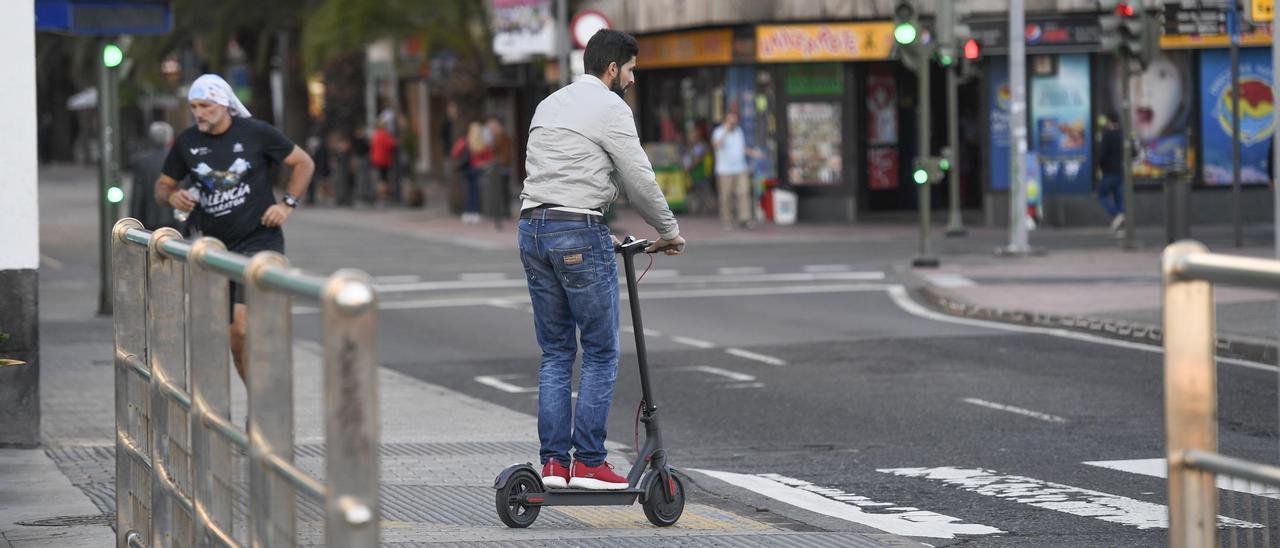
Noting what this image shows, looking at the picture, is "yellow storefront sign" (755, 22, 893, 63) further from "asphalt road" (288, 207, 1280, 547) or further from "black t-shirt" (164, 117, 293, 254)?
"black t-shirt" (164, 117, 293, 254)

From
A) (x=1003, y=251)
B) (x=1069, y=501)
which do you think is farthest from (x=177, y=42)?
(x=1069, y=501)

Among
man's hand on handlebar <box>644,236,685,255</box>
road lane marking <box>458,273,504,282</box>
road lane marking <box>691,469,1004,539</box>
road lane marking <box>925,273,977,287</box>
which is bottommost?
road lane marking <box>691,469,1004,539</box>

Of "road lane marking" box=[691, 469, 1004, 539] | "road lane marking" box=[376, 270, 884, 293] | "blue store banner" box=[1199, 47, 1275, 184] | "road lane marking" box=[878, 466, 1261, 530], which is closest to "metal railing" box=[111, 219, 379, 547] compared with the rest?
"road lane marking" box=[691, 469, 1004, 539]

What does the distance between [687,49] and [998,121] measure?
6.25 meters

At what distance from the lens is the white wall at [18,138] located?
8.85 meters

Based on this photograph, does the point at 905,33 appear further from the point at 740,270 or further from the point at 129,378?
the point at 129,378

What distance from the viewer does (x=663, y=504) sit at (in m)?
6.95

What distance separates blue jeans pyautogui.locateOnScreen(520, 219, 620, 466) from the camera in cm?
677

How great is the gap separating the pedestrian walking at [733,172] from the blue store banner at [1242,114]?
6.75m

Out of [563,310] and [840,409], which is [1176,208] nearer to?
[840,409]

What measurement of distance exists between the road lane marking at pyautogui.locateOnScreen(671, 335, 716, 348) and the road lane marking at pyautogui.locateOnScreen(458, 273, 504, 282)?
6.48m

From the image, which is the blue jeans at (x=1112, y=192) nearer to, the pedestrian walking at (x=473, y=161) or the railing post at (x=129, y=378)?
the pedestrian walking at (x=473, y=161)

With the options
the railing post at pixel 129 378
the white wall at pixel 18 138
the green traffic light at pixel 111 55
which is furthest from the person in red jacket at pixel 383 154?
the railing post at pixel 129 378

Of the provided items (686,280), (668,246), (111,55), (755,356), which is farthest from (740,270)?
(668,246)
